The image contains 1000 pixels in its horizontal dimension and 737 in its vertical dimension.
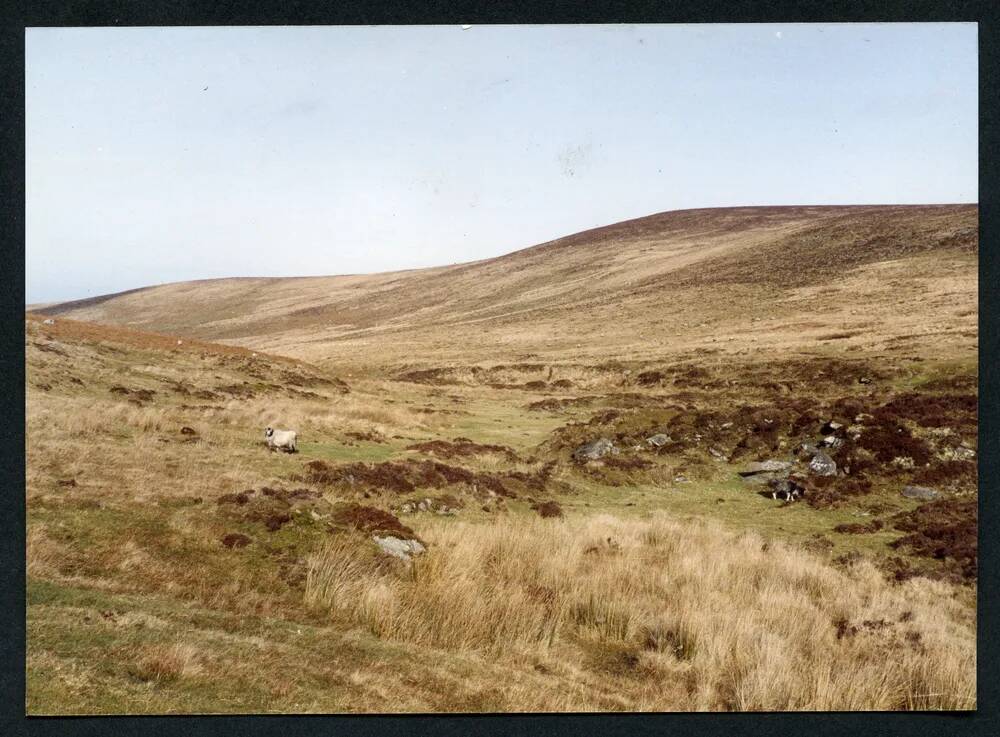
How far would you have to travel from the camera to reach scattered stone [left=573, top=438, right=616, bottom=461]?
20547mm

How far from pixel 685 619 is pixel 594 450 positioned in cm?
1170

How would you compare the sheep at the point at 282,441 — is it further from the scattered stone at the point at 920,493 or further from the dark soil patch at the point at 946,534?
the scattered stone at the point at 920,493

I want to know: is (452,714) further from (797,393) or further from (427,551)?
(797,393)

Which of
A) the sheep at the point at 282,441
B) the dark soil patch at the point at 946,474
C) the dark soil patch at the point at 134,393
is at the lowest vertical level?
the dark soil patch at the point at 946,474

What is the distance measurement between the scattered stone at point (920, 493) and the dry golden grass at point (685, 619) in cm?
589

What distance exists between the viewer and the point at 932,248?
59.6 metres

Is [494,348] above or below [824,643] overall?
above

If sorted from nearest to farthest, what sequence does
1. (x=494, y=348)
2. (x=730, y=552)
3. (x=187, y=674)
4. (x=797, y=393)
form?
(x=187, y=674) < (x=730, y=552) < (x=797, y=393) < (x=494, y=348)

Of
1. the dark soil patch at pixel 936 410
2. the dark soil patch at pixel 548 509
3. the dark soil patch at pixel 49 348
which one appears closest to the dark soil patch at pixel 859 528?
the dark soil patch at pixel 548 509

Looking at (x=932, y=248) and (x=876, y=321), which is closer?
(x=876, y=321)

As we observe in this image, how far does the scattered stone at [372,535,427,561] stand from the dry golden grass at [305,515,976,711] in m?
0.35

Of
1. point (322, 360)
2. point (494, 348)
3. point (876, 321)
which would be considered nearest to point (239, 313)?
point (322, 360)

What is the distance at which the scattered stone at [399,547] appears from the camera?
33.4ft

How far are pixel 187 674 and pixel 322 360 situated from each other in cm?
6271
